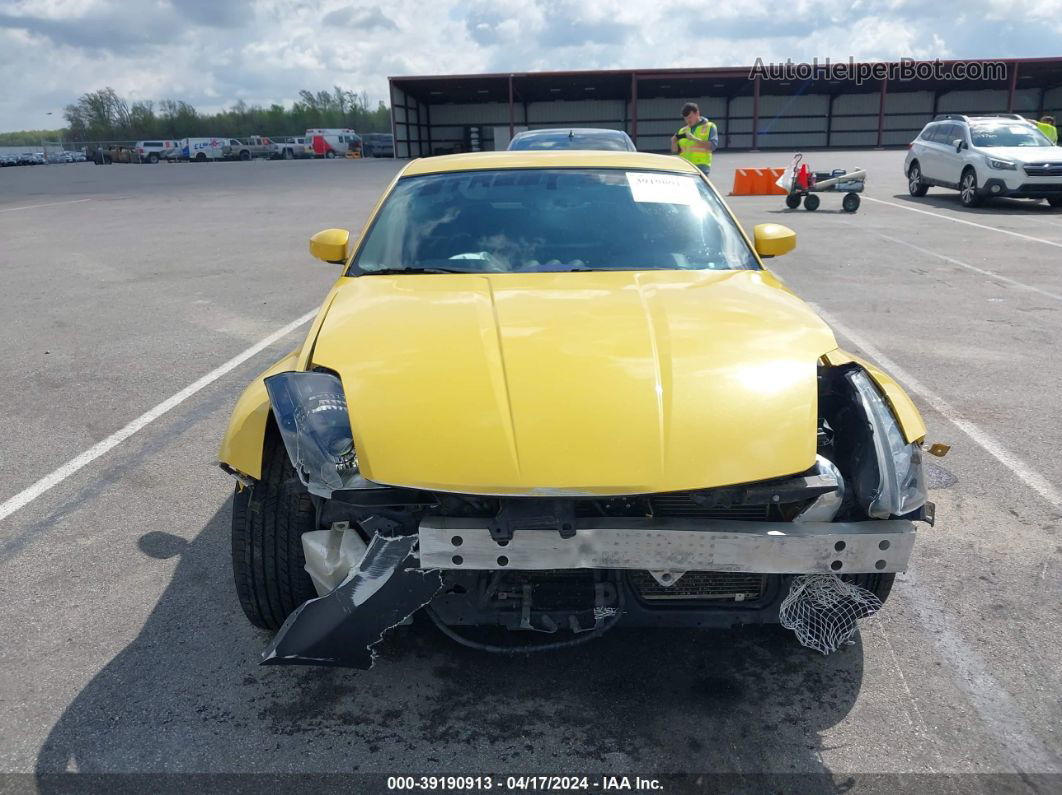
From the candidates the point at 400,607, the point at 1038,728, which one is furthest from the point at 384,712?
the point at 1038,728

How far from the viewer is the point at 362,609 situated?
232 centimetres

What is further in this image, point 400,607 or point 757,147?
point 757,147

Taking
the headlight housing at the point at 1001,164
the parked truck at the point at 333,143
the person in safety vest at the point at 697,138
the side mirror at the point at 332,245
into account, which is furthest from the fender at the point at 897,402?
the parked truck at the point at 333,143

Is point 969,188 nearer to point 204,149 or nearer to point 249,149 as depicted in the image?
point 204,149

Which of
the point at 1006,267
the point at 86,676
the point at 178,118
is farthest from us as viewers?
the point at 178,118

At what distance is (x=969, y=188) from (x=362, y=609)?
1724 centimetres

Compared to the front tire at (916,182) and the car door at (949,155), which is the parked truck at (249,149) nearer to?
the front tire at (916,182)

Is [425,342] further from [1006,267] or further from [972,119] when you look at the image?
[972,119]

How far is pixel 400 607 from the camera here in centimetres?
233

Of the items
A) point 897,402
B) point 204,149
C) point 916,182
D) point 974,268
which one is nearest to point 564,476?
point 897,402

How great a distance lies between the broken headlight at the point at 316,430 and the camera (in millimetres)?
2346

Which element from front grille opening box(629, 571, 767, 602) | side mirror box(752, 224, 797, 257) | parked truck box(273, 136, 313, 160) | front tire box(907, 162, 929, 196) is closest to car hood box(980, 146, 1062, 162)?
front tire box(907, 162, 929, 196)

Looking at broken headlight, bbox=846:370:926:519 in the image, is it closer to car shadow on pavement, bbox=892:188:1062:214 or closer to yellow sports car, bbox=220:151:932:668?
yellow sports car, bbox=220:151:932:668

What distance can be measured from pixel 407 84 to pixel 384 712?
4554 centimetres
